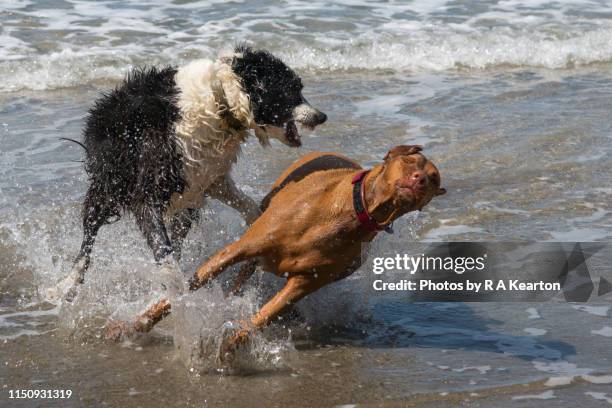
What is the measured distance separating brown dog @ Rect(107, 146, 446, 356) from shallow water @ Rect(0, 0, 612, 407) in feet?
0.90

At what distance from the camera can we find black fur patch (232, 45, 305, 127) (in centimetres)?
518

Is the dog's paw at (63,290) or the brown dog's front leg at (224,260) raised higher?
the brown dog's front leg at (224,260)

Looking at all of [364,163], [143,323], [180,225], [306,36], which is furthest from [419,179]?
[306,36]

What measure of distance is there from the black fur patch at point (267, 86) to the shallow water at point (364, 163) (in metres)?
0.95

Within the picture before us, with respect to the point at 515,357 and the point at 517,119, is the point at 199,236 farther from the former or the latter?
the point at 517,119

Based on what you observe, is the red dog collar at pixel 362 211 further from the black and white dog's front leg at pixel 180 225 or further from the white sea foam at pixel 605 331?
the black and white dog's front leg at pixel 180 225

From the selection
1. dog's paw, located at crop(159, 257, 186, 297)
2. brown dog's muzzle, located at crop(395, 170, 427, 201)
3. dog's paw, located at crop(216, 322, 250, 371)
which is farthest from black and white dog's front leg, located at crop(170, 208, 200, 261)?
brown dog's muzzle, located at crop(395, 170, 427, 201)

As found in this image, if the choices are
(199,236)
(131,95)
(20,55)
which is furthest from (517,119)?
(20,55)

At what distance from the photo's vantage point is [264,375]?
14.6 feet

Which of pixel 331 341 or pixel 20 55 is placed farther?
pixel 20 55

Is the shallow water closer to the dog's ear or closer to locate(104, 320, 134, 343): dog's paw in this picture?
locate(104, 320, 134, 343): dog's paw

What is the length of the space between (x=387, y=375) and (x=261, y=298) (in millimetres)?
959

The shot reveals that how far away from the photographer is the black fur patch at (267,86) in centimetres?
518

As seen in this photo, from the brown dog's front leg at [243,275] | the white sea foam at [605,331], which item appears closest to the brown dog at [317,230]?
the brown dog's front leg at [243,275]
